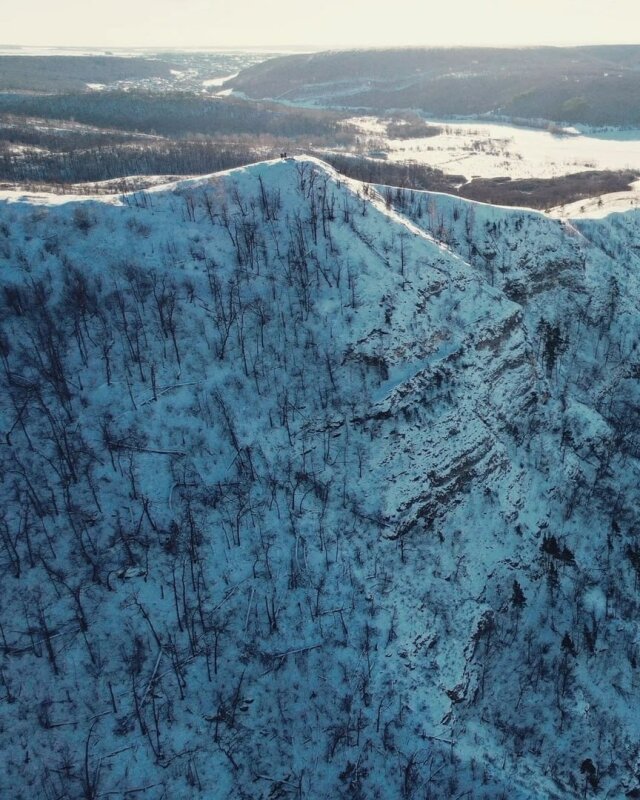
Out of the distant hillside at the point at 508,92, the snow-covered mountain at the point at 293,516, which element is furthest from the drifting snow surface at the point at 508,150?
the snow-covered mountain at the point at 293,516

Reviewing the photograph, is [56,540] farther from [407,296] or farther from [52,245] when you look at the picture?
[407,296]

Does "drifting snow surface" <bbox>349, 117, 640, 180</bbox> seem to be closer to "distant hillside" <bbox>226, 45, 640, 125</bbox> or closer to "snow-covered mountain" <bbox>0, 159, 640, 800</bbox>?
"distant hillside" <bbox>226, 45, 640, 125</bbox>

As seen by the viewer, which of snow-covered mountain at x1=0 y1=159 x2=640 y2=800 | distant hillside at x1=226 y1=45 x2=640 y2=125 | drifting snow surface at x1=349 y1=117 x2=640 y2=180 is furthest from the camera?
distant hillside at x1=226 y1=45 x2=640 y2=125

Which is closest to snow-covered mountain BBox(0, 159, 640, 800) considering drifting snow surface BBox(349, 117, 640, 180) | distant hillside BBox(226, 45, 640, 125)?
drifting snow surface BBox(349, 117, 640, 180)

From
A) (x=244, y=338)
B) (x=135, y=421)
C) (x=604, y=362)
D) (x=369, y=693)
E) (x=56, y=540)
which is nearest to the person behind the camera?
(x=369, y=693)

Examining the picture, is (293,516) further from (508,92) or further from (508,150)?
(508,92)

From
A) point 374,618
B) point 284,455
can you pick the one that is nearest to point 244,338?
point 284,455

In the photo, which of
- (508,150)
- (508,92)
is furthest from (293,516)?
(508,92)
